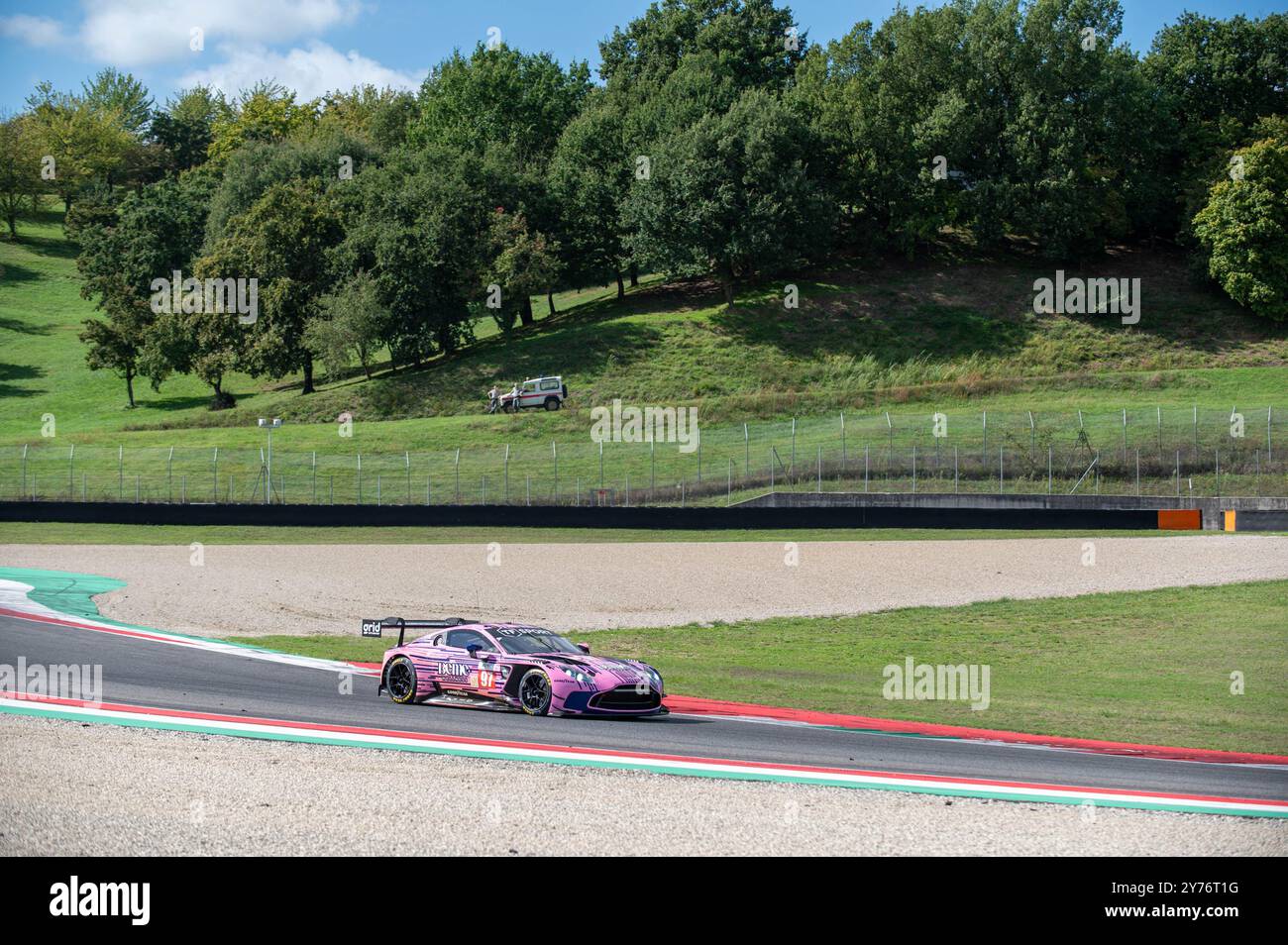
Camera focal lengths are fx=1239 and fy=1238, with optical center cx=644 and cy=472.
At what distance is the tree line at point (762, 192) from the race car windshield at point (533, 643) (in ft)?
184

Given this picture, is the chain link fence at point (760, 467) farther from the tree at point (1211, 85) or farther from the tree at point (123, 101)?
the tree at point (123, 101)

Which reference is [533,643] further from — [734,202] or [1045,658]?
[734,202]

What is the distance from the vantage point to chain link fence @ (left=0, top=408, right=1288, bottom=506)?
4475cm

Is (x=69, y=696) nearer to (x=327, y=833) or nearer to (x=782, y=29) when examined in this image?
(x=327, y=833)

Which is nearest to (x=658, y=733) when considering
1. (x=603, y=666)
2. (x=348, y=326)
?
(x=603, y=666)

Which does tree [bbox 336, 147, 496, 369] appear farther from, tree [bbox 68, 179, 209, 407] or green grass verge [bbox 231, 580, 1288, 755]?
green grass verge [bbox 231, 580, 1288, 755]

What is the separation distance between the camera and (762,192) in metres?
74.4

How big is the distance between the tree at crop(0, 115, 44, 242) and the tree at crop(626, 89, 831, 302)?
6919cm

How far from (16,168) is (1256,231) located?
10350 centimetres

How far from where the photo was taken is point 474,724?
15.3m

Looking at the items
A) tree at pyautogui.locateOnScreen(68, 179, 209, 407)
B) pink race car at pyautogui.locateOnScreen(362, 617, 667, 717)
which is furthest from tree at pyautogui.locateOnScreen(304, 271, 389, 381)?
pink race car at pyautogui.locateOnScreen(362, 617, 667, 717)

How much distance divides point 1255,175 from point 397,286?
164 ft

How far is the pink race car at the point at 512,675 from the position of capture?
51.2ft

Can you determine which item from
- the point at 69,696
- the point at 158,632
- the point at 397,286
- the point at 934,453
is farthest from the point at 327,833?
the point at 397,286
